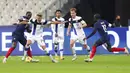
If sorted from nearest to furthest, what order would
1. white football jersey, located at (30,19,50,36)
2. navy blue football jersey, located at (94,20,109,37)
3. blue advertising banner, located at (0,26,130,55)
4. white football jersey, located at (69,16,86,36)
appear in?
navy blue football jersey, located at (94,20,109,37)
white football jersey, located at (30,19,50,36)
white football jersey, located at (69,16,86,36)
blue advertising banner, located at (0,26,130,55)

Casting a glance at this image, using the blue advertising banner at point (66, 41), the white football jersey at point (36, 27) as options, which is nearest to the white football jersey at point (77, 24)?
the white football jersey at point (36, 27)

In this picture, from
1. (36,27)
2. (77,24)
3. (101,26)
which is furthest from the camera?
(77,24)

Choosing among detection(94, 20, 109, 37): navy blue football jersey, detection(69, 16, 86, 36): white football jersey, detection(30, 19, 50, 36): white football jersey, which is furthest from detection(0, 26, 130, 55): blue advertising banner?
detection(94, 20, 109, 37): navy blue football jersey

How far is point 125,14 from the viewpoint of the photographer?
40.5 meters

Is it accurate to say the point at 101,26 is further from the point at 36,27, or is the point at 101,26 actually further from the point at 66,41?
the point at 66,41

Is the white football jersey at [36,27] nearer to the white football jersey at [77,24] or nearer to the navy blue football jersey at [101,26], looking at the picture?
the white football jersey at [77,24]

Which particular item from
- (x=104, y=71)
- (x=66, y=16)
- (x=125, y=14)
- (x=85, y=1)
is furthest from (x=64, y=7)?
(x=104, y=71)

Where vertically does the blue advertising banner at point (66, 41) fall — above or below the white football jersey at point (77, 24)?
below

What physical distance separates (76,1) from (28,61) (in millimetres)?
15166

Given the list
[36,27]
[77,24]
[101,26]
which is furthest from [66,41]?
[101,26]

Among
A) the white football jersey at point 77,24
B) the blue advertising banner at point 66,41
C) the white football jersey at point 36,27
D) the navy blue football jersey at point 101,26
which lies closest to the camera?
the navy blue football jersey at point 101,26

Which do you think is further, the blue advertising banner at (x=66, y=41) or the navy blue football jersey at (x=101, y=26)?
the blue advertising banner at (x=66, y=41)

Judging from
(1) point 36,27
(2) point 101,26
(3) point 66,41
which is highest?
(2) point 101,26

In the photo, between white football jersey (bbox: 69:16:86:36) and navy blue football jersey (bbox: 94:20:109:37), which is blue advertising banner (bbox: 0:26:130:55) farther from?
navy blue football jersey (bbox: 94:20:109:37)
